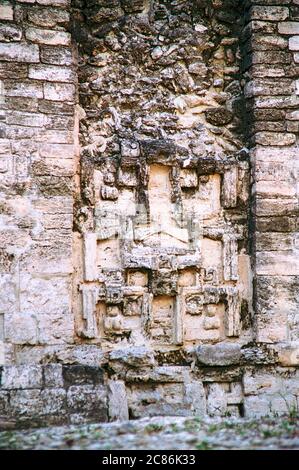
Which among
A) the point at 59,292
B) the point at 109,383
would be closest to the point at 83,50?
the point at 59,292

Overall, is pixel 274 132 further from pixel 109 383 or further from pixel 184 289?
pixel 109 383

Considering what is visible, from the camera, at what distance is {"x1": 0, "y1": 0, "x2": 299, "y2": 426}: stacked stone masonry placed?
573 cm

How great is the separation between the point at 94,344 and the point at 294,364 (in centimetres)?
154

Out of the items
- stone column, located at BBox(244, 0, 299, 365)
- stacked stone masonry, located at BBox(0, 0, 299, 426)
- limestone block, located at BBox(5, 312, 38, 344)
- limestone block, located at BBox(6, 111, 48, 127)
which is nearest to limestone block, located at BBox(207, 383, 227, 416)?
stacked stone masonry, located at BBox(0, 0, 299, 426)

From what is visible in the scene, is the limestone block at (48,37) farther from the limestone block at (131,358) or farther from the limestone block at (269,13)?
the limestone block at (131,358)

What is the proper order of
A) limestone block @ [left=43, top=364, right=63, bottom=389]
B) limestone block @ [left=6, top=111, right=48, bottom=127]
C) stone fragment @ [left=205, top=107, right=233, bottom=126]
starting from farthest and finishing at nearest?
stone fragment @ [left=205, top=107, right=233, bottom=126] < limestone block @ [left=6, top=111, right=48, bottom=127] < limestone block @ [left=43, top=364, right=63, bottom=389]

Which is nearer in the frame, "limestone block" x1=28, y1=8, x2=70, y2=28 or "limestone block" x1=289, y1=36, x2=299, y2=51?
"limestone block" x1=28, y1=8, x2=70, y2=28

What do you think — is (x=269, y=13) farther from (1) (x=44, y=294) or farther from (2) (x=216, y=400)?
(2) (x=216, y=400)

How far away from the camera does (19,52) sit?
5.84 meters

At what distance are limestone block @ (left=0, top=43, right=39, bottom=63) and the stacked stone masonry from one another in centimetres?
1

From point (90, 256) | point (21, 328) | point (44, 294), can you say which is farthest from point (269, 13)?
point (21, 328)

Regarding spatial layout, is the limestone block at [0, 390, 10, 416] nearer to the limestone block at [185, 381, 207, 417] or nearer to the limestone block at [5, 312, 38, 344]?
the limestone block at [5, 312, 38, 344]

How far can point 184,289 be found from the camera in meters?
6.15

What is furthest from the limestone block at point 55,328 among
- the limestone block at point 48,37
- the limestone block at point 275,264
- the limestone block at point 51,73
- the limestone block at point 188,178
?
the limestone block at point 48,37
